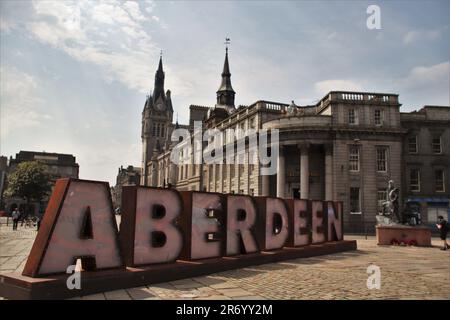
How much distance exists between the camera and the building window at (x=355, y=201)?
3675 centimetres

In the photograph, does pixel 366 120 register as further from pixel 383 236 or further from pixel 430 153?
pixel 383 236

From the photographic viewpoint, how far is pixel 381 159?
3769 cm

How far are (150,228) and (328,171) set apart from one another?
31380 mm

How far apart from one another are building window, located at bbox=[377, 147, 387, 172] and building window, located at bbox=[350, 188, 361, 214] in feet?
11.6

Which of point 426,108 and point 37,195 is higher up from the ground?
point 426,108

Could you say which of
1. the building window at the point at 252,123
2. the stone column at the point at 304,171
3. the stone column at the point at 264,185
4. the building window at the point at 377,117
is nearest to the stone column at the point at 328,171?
the stone column at the point at 304,171

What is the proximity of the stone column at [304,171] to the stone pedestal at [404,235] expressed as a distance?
1567cm

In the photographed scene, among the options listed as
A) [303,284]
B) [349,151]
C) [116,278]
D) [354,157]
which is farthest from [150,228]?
[354,157]

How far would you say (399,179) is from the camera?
3697 centimetres

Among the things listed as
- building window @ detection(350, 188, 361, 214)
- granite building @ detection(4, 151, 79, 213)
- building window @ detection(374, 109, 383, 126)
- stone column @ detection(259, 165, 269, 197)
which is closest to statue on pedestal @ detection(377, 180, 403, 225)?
building window @ detection(350, 188, 361, 214)

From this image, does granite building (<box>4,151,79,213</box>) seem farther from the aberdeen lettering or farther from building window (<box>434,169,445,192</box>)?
the aberdeen lettering

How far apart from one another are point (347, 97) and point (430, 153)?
489 inches

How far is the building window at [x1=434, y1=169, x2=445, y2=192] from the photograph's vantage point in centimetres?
3997
